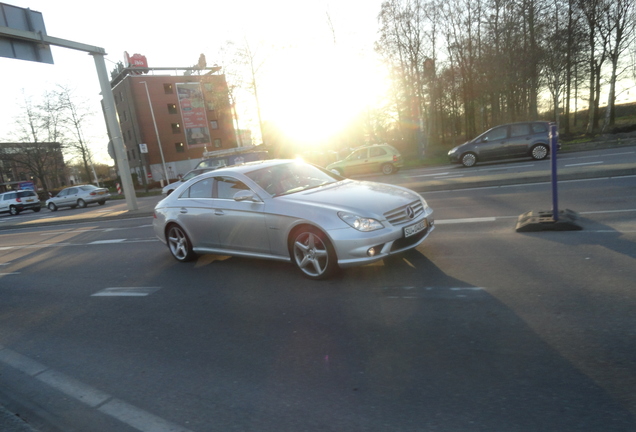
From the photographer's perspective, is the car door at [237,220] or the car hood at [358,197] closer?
the car hood at [358,197]

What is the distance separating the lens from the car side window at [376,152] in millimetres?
22625

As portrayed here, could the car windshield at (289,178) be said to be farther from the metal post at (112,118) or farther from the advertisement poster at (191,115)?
the advertisement poster at (191,115)

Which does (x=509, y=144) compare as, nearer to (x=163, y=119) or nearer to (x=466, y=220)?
(x=466, y=220)

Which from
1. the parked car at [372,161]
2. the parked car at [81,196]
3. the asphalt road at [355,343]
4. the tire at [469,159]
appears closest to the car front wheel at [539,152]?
the tire at [469,159]

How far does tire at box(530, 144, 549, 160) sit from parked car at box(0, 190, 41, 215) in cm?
3513

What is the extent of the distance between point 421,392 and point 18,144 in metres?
52.8

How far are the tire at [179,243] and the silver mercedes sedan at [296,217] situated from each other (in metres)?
0.02

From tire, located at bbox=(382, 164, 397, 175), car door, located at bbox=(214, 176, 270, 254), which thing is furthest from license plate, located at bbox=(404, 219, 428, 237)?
tire, located at bbox=(382, 164, 397, 175)

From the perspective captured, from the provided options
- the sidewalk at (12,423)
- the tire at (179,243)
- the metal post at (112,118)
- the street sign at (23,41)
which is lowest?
the sidewalk at (12,423)

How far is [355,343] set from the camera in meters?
3.69

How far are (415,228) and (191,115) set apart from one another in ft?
191

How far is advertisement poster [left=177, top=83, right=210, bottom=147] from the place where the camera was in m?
58.6

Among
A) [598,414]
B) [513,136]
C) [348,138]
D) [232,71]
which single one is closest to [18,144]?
[232,71]

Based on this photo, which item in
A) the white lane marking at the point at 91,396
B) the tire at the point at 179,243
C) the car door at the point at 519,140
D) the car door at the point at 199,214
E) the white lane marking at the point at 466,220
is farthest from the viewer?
the car door at the point at 519,140
